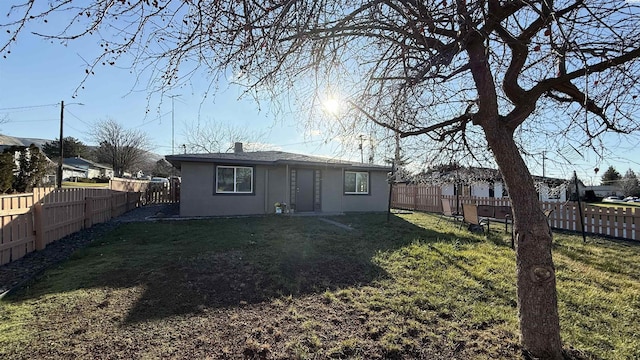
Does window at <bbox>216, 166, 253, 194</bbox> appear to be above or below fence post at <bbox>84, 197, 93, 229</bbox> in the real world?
above

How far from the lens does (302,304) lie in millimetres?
3828

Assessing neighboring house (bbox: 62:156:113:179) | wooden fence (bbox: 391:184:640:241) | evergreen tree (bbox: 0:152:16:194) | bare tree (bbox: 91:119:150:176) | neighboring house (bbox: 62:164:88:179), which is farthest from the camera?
neighboring house (bbox: 62:156:113:179)

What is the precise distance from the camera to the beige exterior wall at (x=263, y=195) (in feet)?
39.8

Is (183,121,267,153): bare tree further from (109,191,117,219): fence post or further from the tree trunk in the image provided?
the tree trunk

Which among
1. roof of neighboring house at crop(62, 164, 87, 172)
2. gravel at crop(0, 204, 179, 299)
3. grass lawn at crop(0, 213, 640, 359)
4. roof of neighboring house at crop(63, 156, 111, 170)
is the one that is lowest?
grass lawn at crop(0, 213, 640, 359)

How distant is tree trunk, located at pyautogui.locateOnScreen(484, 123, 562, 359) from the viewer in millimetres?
2672

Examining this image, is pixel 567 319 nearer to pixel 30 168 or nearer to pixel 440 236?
pixel 440 236

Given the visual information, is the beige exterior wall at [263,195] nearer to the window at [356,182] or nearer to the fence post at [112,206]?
the window at [356,182]

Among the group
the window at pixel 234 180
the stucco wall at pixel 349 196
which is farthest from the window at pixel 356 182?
the window at pixel 234 180

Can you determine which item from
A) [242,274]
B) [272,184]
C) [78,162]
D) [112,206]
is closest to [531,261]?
[242,274]

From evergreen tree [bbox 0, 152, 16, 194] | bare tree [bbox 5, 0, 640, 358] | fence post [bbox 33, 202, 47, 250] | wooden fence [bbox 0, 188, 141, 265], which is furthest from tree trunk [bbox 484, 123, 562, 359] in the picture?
evergreen tree [bbox 0, 152, 16, 194]

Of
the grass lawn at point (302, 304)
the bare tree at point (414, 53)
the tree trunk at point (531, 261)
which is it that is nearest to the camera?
the bare tree at point (414, 53)

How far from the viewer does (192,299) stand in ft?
12.6

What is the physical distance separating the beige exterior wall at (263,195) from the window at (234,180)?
20 centimetres
